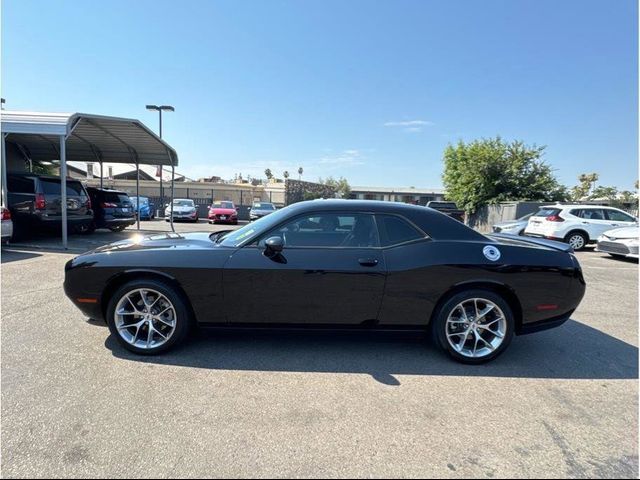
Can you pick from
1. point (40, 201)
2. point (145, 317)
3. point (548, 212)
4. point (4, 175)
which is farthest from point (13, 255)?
point (548, 212)

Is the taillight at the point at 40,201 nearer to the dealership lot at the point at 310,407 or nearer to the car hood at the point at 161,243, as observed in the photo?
the dealership lot at the point at 310,407

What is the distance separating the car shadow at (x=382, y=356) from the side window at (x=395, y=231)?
3.03 ft

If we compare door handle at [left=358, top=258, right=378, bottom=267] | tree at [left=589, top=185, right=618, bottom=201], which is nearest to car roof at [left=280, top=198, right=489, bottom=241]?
door handle at [left=358, top=258, right=378, bottom=267]

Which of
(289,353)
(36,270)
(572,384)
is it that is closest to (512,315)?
(572,384)

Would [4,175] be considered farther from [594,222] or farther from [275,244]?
[594,222]

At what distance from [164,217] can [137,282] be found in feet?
79.7

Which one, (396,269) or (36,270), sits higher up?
(396,269)

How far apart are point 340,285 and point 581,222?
12769 mm

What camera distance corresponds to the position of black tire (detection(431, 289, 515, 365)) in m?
3.50

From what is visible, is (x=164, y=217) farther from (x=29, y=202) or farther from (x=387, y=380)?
(x=387, y=380)

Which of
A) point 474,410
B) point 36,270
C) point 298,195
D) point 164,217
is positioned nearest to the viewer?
point 474,410

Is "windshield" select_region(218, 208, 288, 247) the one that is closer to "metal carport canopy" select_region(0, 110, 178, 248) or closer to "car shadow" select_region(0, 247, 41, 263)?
"car shadow" select_region(0, 247, 41, 263)

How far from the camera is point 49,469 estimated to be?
2.08 metres

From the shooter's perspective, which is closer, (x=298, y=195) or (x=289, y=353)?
(x=289, y=353)
